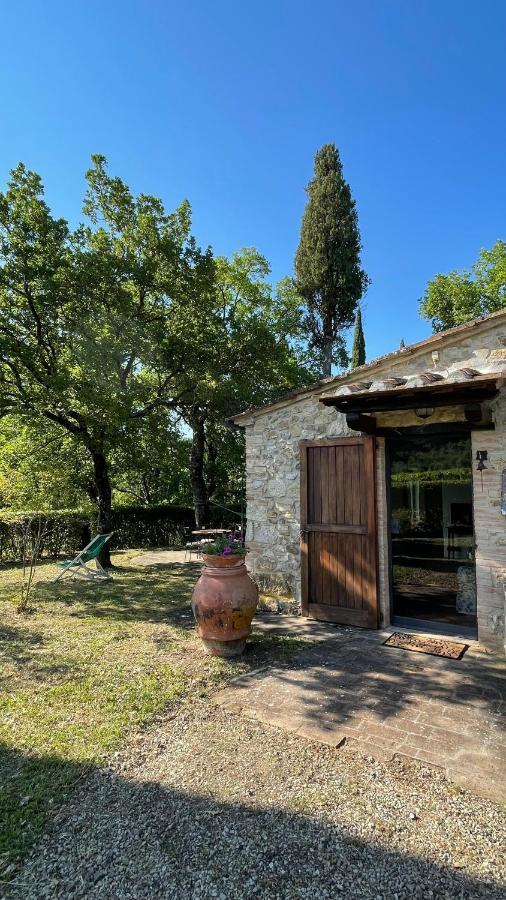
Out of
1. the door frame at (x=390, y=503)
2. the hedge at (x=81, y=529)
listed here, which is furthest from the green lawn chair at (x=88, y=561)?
the door frame at (x=390, y=503)

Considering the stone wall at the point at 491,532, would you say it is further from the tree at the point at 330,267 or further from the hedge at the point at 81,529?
the tree at the point at 330,267

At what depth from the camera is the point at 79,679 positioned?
4305 mm

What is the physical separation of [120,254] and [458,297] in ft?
53.6

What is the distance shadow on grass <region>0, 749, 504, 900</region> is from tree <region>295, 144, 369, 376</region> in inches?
742

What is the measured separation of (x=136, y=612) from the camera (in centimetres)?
687

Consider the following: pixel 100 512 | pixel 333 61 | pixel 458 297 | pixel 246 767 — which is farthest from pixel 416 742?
pixel 458 297

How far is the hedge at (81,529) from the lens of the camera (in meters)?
11.4

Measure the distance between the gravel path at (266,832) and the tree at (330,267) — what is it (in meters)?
18.5

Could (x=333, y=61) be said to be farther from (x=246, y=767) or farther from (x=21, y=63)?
(x=246, y=767)

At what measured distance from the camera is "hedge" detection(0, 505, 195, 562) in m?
11.4

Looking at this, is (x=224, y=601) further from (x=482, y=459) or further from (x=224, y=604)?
(x=482, y=459)

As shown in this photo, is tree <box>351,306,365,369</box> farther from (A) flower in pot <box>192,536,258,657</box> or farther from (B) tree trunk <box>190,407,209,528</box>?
(A) flower in pot <box>192,536,258,657</box>

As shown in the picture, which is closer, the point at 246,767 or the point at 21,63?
the point at 246,767

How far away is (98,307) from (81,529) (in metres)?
6.24
